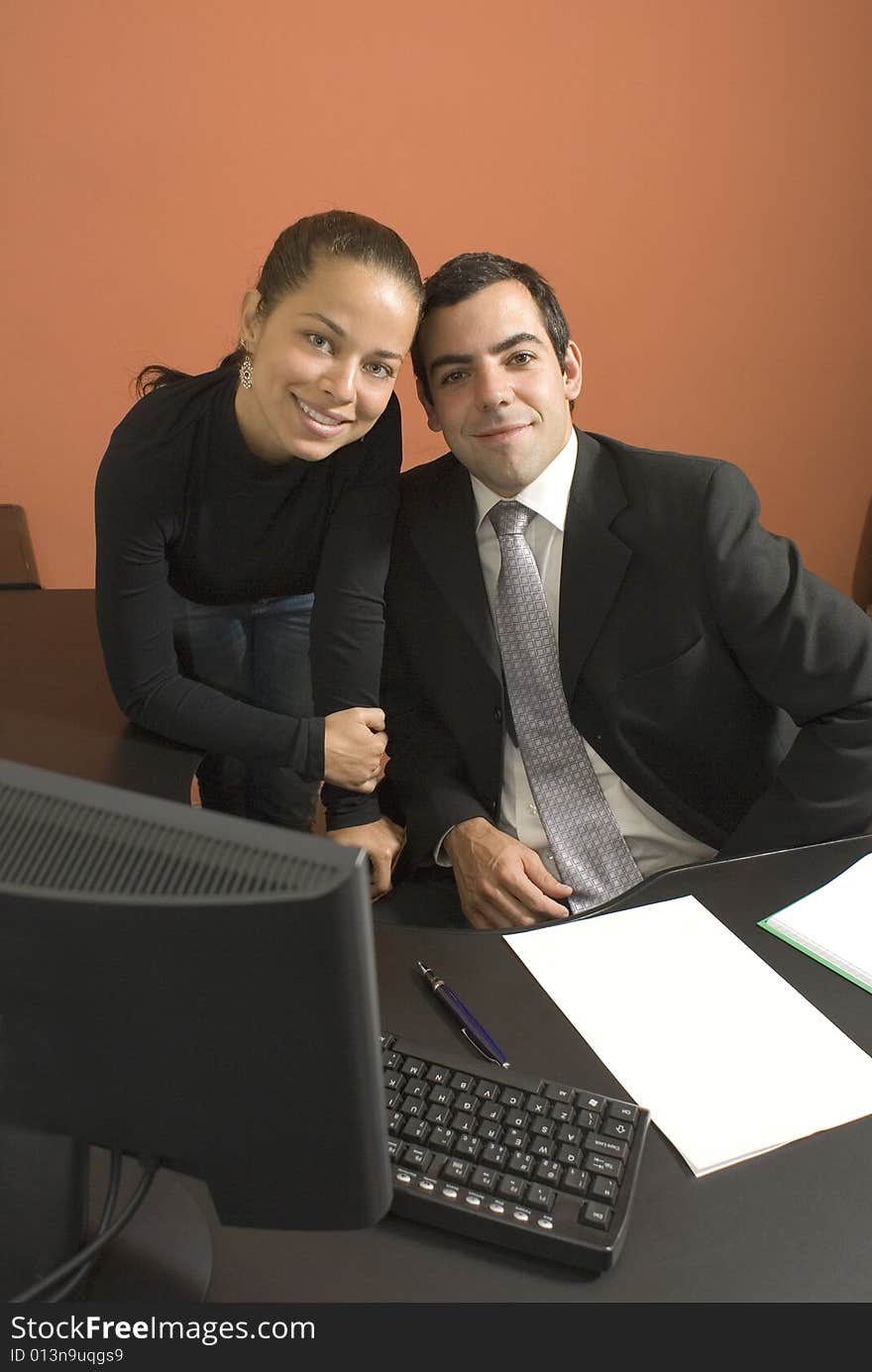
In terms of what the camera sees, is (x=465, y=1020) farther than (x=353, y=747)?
No

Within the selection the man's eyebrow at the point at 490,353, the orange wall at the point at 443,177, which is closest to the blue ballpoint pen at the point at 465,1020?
the man's eyebrow at the point at 490,353

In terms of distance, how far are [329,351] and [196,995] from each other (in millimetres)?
1004

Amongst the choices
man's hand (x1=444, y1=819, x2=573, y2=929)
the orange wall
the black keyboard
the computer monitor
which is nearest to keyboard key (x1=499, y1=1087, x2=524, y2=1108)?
the black keyboard

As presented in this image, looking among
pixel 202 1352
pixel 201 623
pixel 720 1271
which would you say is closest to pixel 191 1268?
pixel 202 1352

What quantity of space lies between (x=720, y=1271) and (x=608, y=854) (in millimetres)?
830

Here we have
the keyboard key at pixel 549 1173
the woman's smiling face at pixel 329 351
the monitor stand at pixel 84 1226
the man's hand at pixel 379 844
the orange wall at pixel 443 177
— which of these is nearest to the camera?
the monitor stand at pixel 84 1226

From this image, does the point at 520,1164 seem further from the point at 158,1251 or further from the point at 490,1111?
the point at 158,1251

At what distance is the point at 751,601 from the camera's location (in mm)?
1388

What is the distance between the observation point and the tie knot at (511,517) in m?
1.49

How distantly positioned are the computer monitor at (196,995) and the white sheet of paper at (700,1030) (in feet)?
1.05

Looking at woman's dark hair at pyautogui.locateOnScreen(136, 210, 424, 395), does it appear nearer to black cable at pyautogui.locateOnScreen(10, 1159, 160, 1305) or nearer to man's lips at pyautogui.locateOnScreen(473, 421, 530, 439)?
man's lips at pyautogui.locateOnScreen(473, 421, 530, 439)

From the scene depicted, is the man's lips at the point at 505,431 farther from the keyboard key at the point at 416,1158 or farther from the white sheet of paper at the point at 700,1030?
the keyboard key at the point at 416,1158

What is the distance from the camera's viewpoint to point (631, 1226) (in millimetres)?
730

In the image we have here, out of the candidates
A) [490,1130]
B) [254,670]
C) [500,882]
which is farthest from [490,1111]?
[254,670]
